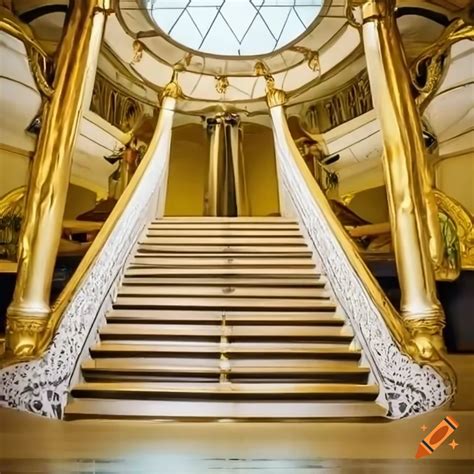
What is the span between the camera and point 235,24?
6828mm

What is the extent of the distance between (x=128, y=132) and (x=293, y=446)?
3.74 m

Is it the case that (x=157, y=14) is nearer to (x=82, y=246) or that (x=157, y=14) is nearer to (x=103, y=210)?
(x=103, y=210)

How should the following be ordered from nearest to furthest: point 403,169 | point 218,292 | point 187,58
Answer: point 403,169, point 218,292, point 187,58

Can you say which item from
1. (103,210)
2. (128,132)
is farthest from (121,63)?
(103,210)

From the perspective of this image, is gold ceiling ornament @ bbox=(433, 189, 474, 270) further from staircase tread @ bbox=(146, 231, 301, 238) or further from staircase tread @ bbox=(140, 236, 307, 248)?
staircase tread @ bbox=(146, 231, 301, 238)

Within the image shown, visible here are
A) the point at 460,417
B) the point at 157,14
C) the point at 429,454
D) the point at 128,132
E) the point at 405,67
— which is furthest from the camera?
the point at 157,14

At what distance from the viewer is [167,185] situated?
5750 millimetres

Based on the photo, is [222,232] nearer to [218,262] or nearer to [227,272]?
[218,262]

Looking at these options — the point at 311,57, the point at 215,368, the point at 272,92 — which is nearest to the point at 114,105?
→ the point at 272,92

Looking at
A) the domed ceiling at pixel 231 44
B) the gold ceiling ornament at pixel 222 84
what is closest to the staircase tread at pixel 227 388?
the domed ceiling at pixel 231 44

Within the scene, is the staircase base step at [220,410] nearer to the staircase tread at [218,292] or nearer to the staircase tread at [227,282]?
the staircase tread at [218,292]

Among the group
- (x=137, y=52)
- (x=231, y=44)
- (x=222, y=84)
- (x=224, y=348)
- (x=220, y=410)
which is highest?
(x=231, y=44)

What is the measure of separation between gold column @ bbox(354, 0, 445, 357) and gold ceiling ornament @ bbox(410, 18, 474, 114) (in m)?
0.09

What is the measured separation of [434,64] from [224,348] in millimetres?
2559
